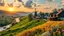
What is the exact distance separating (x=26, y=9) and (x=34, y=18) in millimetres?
365

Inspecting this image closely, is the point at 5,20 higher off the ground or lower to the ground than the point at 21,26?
higher

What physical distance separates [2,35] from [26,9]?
1034 mm

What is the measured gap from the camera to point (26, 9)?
23.5ft

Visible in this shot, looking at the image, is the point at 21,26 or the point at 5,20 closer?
the point at 21,26

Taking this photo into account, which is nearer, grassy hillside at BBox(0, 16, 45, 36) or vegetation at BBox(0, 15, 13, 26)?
grassy hillside at BBox(0, 16, 45, 36)

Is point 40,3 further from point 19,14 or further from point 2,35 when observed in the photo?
point 2,35

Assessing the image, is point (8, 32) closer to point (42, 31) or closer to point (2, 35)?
point (2, 35)

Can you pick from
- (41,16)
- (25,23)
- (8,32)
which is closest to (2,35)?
(8,32)

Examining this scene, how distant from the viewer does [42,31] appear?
6.89 meters

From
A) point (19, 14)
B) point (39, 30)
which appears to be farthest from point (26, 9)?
point (39, 30)

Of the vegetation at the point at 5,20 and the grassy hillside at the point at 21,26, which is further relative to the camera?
the vegetation at the point at 5,20

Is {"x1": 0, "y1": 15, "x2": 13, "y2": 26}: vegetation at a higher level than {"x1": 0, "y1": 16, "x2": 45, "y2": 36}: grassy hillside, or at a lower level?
higher

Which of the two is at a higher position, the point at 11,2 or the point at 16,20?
the point at 11,2

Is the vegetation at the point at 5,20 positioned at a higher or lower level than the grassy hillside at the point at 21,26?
higher
